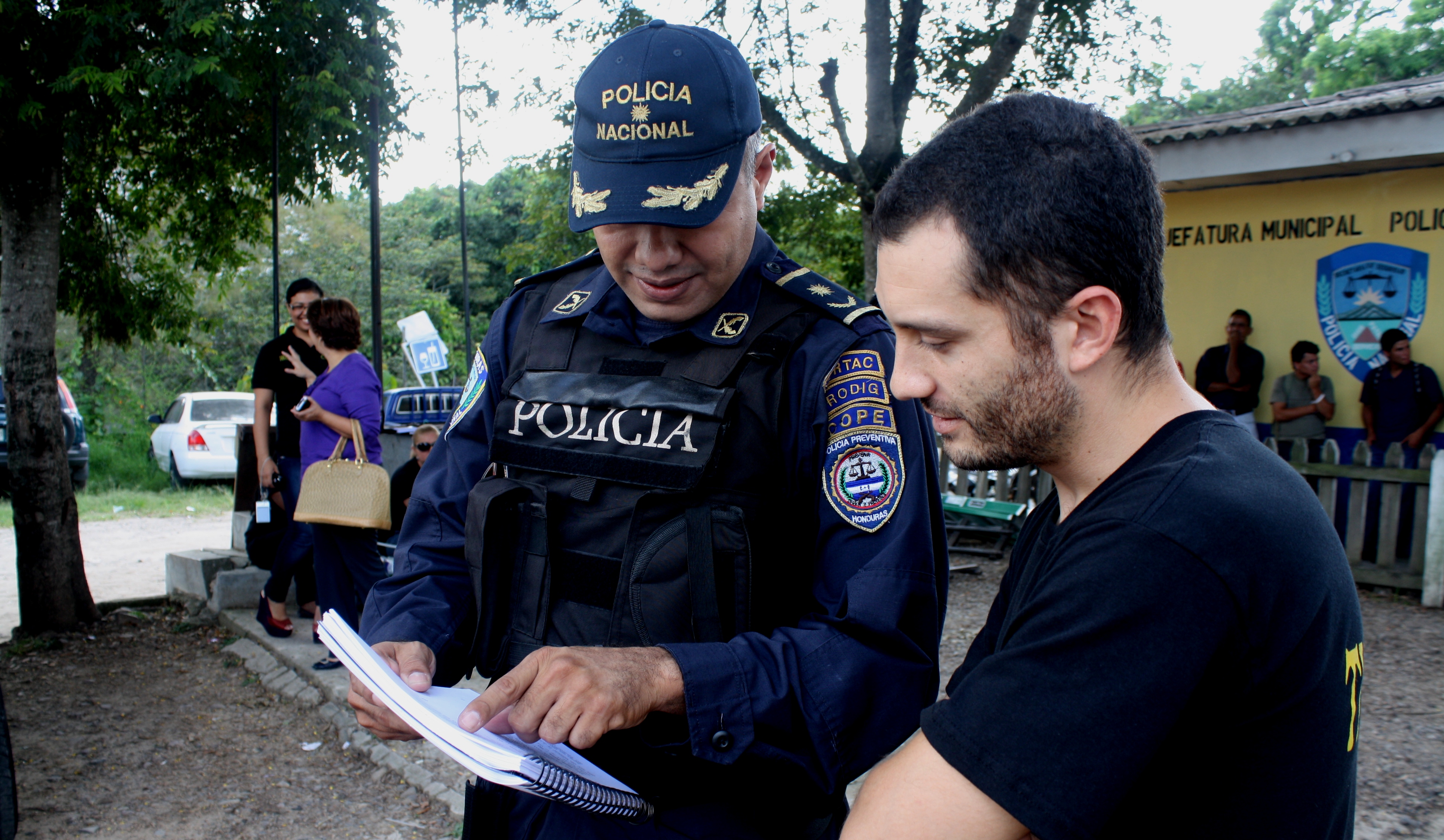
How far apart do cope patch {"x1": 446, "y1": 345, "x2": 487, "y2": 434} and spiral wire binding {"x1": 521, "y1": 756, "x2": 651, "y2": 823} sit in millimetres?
783

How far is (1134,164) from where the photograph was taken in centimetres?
105

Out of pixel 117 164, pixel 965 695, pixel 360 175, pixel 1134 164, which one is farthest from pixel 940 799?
pixel 117 164

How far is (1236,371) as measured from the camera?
829 cm

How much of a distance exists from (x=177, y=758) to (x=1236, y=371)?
321 inches

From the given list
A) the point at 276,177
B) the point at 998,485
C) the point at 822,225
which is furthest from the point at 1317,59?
the point at 276,177

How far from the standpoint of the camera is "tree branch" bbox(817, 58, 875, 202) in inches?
379

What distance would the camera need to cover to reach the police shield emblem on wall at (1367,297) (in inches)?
301

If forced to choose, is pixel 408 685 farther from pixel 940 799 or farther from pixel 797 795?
pixel 940 799

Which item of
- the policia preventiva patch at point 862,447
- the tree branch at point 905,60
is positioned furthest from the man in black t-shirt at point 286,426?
the tree branch at point 905,60

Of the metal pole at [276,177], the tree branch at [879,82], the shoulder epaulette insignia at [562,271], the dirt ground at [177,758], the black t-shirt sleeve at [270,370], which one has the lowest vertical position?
the dirt ground at [177,758]

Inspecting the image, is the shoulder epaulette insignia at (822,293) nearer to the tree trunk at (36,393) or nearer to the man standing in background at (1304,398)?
the tree trunk at (36,393)

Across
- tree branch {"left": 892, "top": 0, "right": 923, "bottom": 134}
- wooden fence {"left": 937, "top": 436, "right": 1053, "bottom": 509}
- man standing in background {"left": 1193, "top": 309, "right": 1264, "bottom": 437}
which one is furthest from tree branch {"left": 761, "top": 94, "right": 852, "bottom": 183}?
man standing in background {"left": 1193, "top": 309, "right": 1264, "bottom": 437}

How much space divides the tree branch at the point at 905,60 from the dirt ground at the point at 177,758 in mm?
7865

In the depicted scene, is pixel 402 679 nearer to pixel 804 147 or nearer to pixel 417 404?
pixel 804 147
